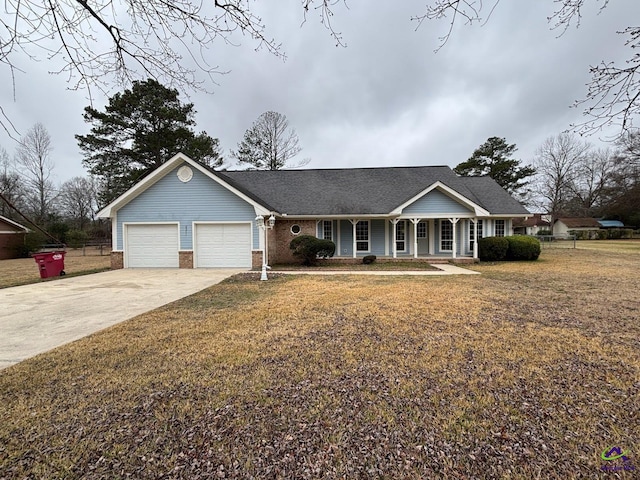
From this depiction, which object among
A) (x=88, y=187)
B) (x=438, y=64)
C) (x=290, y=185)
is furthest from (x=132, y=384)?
(x=88, y=187)

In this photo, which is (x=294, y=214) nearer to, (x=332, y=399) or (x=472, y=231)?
(x=472, y=231)

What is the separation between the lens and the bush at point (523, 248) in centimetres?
1584

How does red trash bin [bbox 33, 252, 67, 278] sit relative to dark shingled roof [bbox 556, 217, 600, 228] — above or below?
below

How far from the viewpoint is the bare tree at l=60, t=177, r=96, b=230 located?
133 ft

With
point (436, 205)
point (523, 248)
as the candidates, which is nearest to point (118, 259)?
point (436, 205)

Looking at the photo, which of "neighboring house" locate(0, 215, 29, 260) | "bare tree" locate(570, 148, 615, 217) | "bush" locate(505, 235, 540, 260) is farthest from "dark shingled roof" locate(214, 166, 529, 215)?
"bare tree" locate(570, 148, 615, 217)

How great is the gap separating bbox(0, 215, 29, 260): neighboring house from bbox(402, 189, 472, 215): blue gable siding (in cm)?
2770

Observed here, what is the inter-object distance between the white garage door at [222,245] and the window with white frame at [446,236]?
1079 centimetres

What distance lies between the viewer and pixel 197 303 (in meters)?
7.22

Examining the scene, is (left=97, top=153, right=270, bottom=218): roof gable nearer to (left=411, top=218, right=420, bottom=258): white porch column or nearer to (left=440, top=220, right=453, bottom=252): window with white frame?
(left=411, top=218, right=420, bottom=258): white porch column

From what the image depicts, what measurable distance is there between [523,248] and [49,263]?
842 inches

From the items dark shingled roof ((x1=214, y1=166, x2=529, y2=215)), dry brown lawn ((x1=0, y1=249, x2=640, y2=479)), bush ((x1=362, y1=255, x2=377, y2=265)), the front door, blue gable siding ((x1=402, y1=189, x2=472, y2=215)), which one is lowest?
dry brown lawn ((x1=0, y1=249, x2=640, y2=479))

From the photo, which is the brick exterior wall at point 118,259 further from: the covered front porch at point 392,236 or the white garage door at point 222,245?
the covered front porch at point 392,236

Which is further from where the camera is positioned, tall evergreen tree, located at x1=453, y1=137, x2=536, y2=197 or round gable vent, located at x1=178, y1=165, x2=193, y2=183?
tall evergreen tree, located at x1=453, y1=137, x2=536, y2=197
